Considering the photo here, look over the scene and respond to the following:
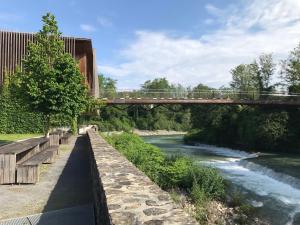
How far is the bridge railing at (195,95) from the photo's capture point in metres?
45.1

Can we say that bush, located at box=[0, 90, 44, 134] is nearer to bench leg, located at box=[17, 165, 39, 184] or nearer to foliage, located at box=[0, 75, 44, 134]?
foliage, located at box=[0, 75, 44, 134]

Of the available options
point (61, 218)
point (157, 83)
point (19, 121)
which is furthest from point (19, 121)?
point (157, 83)

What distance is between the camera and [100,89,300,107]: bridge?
45.0 metres

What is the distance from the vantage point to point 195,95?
158ft

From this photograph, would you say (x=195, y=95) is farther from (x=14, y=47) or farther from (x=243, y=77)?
(x=243, y=77)

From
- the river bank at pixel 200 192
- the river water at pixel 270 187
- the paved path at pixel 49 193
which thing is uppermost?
the paved path at pixel 49 193

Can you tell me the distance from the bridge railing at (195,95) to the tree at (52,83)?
81.0 feet

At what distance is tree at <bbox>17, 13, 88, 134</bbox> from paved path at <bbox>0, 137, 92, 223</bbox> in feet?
19.6

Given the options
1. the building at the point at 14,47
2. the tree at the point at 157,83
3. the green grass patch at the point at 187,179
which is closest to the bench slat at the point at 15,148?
the green grass patch at the point at 187,179

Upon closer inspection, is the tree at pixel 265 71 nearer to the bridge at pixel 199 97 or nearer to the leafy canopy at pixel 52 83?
the bridge at pixel 199 97

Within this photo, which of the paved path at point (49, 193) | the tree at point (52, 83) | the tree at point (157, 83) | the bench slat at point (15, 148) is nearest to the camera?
the paved path at point (49, 193)

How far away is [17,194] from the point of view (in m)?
9.33

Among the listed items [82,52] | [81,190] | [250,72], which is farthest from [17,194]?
[250,72]

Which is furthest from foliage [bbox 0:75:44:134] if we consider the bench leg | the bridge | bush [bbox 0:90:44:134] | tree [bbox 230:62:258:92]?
tree [bbox 230:62:258:92]
